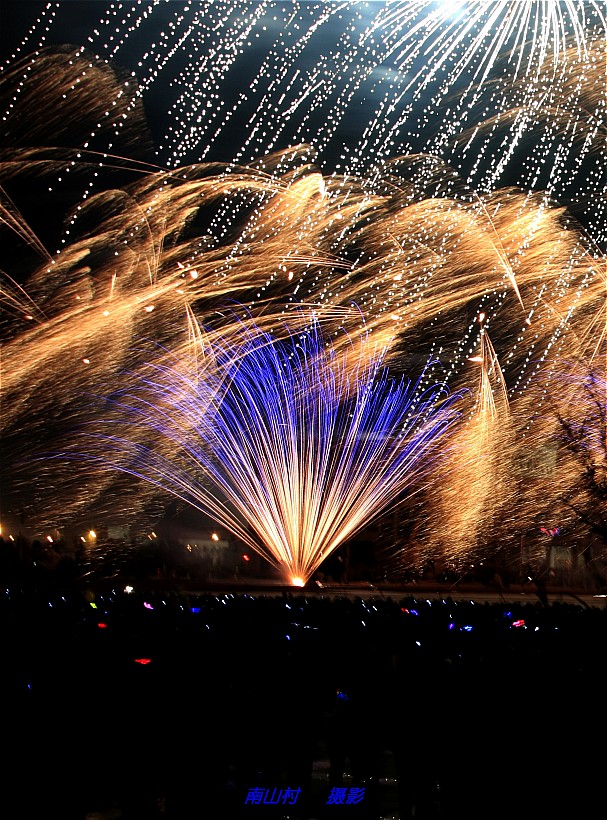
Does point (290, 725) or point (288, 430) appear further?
point (288, 430)

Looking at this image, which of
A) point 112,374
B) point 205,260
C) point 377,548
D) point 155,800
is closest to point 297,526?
point 112,374

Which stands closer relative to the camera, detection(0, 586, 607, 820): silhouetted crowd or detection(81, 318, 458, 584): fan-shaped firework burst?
detection(0, 586, 607, 820): silhouetted crowd

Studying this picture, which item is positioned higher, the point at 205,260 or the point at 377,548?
the point at 205,260

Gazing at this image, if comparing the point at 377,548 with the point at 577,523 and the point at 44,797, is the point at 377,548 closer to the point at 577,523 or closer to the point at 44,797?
the point at 577,523

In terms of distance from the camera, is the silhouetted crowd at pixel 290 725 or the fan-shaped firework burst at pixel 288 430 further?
the fan-shaped firework burst at pixel 288 430

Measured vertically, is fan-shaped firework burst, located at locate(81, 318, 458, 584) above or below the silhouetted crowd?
above

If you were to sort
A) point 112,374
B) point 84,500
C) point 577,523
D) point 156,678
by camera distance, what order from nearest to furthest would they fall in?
point 156,678 < point 112,374 < point 84,500 < point 577,523

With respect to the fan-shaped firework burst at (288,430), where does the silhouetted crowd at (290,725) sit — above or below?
below

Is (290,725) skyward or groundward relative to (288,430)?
groundward
